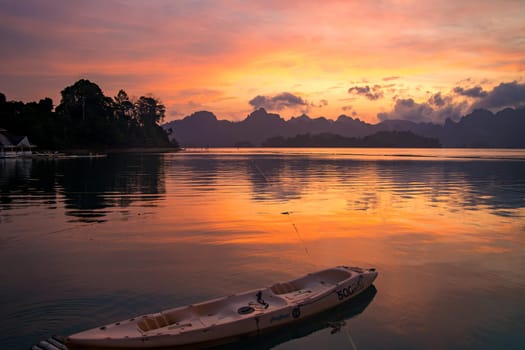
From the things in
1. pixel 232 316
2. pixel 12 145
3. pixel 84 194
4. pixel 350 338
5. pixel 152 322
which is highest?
pixel 12 145

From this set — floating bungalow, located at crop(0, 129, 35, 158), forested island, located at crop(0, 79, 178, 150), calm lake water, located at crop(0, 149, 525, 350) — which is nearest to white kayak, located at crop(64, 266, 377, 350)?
calm lake water, located at crop(0, 149, 525, 350)

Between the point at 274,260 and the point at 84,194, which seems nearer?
the point at 274,260

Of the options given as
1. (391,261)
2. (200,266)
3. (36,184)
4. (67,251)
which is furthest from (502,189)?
(36,184)

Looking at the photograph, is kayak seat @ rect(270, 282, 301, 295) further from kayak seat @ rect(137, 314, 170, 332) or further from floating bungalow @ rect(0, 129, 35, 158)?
floating bungalow @ rect(0, 129, 35, 158)

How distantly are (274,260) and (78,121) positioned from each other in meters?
153

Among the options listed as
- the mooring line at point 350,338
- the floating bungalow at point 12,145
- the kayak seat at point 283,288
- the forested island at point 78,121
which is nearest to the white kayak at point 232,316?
the kayak seat at point 283,288

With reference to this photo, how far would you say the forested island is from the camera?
397 ft

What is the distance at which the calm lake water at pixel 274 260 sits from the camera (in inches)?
432

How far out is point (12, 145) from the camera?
10525cm

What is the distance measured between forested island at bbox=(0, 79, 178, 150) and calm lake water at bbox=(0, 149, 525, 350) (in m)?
101

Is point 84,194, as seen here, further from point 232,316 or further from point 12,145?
point 12,145

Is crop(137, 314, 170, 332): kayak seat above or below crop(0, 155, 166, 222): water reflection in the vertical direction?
below

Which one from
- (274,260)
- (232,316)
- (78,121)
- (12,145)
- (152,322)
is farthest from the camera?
(78,121)

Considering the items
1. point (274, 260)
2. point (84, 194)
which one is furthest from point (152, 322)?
point (84, 194)
